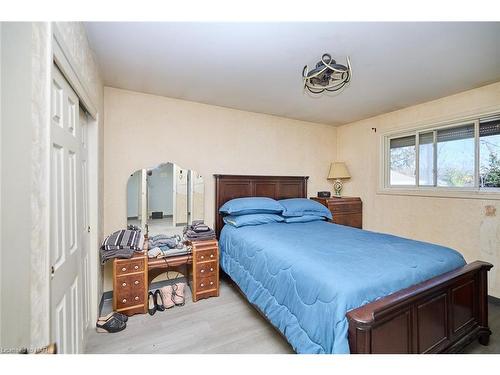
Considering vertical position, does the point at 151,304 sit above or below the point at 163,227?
below

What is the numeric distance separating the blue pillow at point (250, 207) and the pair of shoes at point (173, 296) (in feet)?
3.40

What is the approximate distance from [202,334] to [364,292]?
56.0 inches

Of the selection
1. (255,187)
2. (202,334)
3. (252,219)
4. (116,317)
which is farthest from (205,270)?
(255,187)

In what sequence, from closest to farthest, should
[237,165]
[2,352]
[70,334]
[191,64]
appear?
[2,352] < [70,334] < [191,64] < [237,165]

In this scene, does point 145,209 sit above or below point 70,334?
above

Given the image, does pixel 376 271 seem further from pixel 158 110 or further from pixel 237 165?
pixel 158 110

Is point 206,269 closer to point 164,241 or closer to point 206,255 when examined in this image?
point 206,255

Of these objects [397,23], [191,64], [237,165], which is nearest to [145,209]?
[237,165]

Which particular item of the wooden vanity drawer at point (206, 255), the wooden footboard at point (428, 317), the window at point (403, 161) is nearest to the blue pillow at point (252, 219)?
the wooden vanity drawer at point (206, 255)

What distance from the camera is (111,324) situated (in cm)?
199

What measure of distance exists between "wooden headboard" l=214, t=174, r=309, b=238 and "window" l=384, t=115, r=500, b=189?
1401mm

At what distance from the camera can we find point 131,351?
174 cm

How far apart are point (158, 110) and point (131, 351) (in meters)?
2.48

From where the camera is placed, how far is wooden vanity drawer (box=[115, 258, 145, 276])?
2131mm
